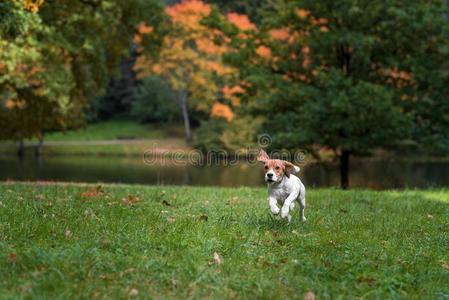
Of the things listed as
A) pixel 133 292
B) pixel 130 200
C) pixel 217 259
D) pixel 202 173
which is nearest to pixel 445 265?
pixel 217 259

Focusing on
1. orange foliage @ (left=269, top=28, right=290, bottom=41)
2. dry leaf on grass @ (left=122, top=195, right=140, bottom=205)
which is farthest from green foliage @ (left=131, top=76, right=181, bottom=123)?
dry leaf on grass @ (left=122, top=195, right=140, bottom=205)

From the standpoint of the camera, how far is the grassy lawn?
16.4 feet

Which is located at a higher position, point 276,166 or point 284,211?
point 276,166

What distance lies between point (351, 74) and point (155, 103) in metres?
39.9

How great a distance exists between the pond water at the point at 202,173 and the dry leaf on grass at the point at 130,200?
55.4ft

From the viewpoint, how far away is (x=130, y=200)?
10.3 m

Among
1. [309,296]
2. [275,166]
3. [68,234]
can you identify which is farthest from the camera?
[275,166]

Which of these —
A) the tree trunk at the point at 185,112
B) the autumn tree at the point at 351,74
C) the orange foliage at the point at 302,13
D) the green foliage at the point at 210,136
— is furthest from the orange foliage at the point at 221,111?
the orange foliage at the point at 302,13

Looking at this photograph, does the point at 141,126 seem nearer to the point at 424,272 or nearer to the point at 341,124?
the point at 341,124

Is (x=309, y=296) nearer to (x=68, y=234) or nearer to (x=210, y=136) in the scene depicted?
(x=68, y=234)

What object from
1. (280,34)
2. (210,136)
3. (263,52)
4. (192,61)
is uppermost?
(192,61)

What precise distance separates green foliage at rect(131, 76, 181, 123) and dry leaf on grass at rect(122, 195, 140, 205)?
4474 cm

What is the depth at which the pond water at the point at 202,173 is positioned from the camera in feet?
97.4

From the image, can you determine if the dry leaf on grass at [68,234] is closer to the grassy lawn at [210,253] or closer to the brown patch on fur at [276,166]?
the grassy lawn at [210,253]
